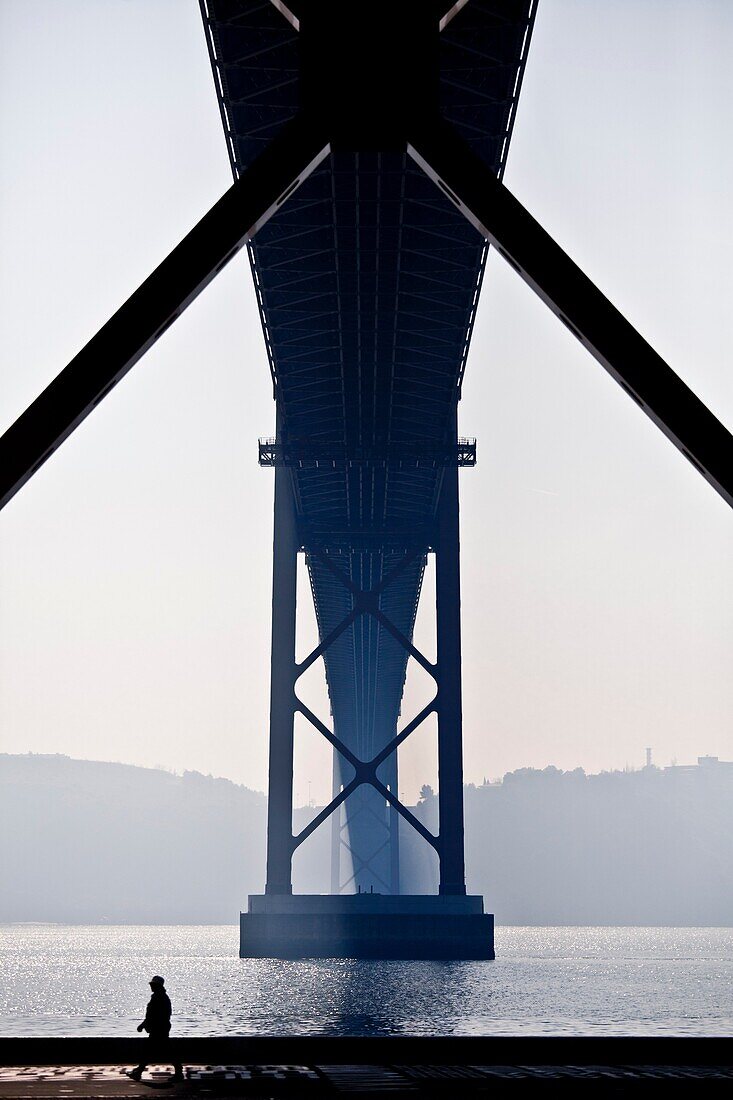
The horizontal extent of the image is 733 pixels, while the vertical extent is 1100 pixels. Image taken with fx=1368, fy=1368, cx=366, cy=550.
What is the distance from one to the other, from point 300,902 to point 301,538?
1305 cm

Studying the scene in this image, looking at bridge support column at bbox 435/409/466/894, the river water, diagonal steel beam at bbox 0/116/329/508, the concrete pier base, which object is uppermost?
bridge support column at bbox 435/409/466/894

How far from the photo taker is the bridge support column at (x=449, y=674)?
4322 centimetres

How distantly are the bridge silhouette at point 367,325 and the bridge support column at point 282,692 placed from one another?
9cm

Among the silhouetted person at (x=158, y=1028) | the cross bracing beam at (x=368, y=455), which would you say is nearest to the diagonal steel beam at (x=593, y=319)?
the silhouetted person at (x=158, y=1028)

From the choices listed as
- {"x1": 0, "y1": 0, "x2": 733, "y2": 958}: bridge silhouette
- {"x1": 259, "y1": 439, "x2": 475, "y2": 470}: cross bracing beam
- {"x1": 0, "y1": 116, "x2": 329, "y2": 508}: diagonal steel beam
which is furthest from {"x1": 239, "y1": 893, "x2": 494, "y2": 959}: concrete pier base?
{"x1": 0, "y1": 116, "x2": 329, "y2": 508}: diagonal steel beam

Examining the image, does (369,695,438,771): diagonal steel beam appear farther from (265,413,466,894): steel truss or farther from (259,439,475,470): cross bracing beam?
(259,439,475,470): cross bracing beam

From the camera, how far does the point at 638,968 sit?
242 ft

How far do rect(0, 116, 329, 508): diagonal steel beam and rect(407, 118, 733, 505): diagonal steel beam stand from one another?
1.21 metres

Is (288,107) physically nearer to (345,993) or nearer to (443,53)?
(443,53)

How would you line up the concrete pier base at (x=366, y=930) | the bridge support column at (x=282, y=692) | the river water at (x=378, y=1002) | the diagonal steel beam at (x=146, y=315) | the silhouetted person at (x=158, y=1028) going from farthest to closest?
the bridge support column at (x=282, y=692) → the concrete pier base at (x=366, y=930) → the river water at (x=378, y=1002) → the silhouetted person at (x=158, y=1028) → the diagonal steel beam at (x=146, y=315)

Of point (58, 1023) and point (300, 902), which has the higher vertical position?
point (300, 902)

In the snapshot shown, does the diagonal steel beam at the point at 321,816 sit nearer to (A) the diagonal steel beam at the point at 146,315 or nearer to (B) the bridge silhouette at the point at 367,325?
(B) the bridge silhouette at the point at 367,325

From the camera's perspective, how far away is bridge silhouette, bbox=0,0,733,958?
885 centimetres
